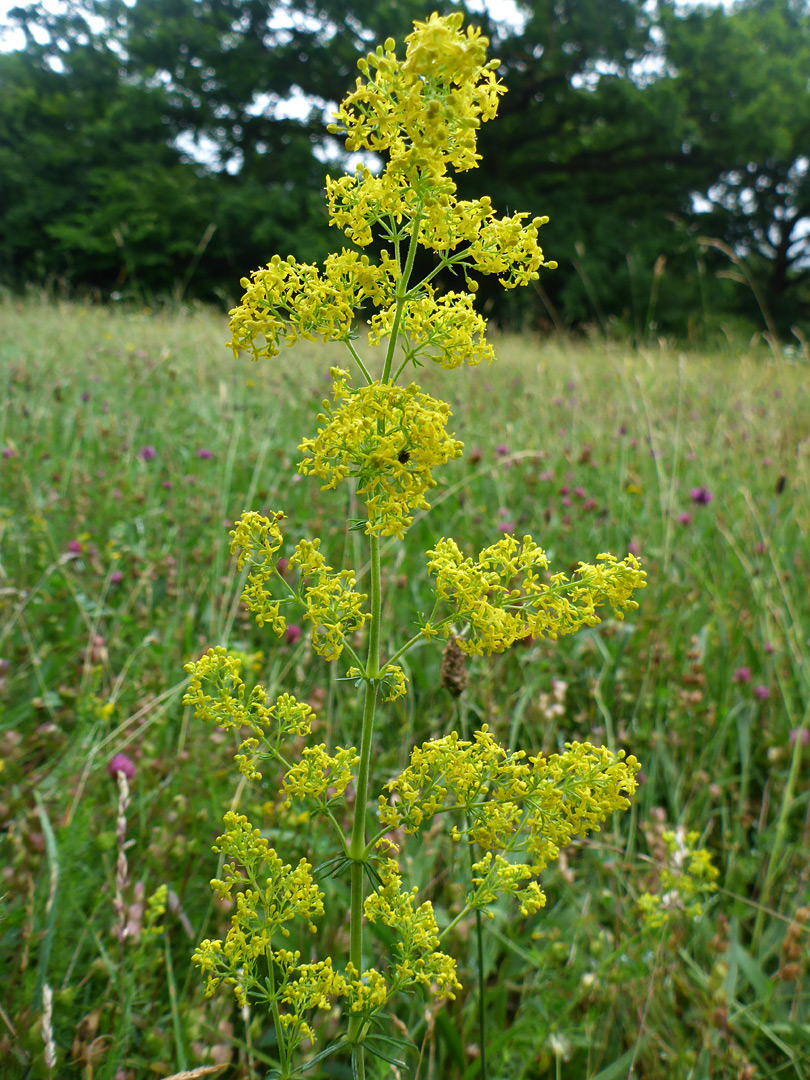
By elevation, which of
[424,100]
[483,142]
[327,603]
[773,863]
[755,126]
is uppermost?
[755,126]

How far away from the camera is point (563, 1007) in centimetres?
156

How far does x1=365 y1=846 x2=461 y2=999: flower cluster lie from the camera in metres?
1.01

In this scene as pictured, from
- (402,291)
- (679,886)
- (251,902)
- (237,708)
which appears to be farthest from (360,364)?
(679,886)

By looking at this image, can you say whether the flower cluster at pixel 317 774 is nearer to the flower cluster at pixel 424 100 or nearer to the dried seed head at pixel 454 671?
the dried seed head at pixel 454 671

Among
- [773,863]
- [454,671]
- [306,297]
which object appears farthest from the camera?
[773,863]

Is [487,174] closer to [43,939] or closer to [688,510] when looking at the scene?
[688,510]

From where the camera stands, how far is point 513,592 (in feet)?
3.48

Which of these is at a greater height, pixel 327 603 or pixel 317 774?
pixel 327 603

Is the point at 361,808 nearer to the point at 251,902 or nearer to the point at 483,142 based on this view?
the point at 251,902

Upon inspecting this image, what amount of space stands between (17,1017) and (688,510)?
3489 millimetres

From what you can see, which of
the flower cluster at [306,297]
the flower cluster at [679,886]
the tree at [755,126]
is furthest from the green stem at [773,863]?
the tree at [755,126]

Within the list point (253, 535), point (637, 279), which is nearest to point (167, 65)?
point (637, 279)

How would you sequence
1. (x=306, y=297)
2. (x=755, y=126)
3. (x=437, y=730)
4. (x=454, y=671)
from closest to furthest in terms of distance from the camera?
(x=306, y=297) < (x=454, y=671) < (x=437, y=730) < (x=755, y=126)

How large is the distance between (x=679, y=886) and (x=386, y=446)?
4.42 ft
